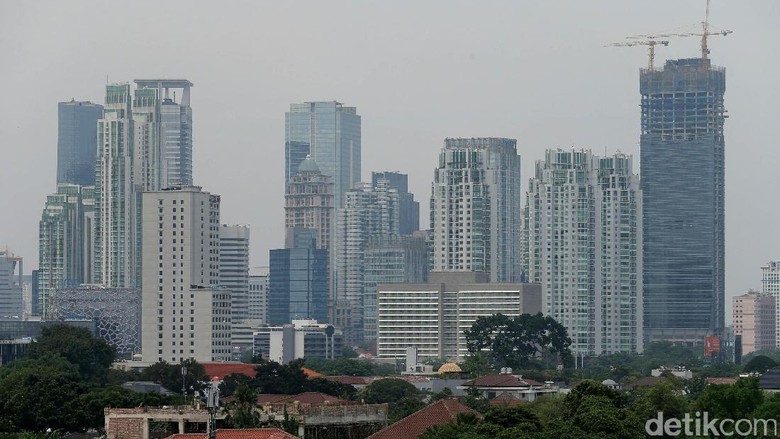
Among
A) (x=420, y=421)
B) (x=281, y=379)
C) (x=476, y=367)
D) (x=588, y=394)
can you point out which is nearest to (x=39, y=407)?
(x=420, y=421)

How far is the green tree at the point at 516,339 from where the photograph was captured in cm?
15825

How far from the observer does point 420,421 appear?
2687 inches

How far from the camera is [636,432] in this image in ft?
198

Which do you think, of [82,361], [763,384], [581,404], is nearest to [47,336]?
[82,361]

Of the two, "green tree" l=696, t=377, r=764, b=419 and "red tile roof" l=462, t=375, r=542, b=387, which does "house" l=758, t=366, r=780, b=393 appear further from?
"green tree" l=696, t=377, r=764, b=419

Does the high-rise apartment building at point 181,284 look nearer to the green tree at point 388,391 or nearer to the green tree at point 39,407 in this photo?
the green tree at point 388,391

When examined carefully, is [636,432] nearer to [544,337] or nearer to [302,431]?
[302,431]

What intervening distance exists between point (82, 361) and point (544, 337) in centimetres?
5188

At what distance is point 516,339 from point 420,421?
299 feet

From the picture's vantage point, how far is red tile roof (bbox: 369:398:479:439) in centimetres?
6606

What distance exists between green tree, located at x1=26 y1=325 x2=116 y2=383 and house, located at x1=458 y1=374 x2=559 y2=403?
71.4ft

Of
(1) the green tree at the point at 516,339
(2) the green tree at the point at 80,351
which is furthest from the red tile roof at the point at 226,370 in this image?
(1) the green tree at the point at 516,339


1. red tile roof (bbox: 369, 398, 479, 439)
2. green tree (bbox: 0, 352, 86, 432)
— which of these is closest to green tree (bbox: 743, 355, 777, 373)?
red tile roof (bbox: 369, 398, 479, 439)

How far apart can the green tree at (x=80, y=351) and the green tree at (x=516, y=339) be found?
43.7 m
